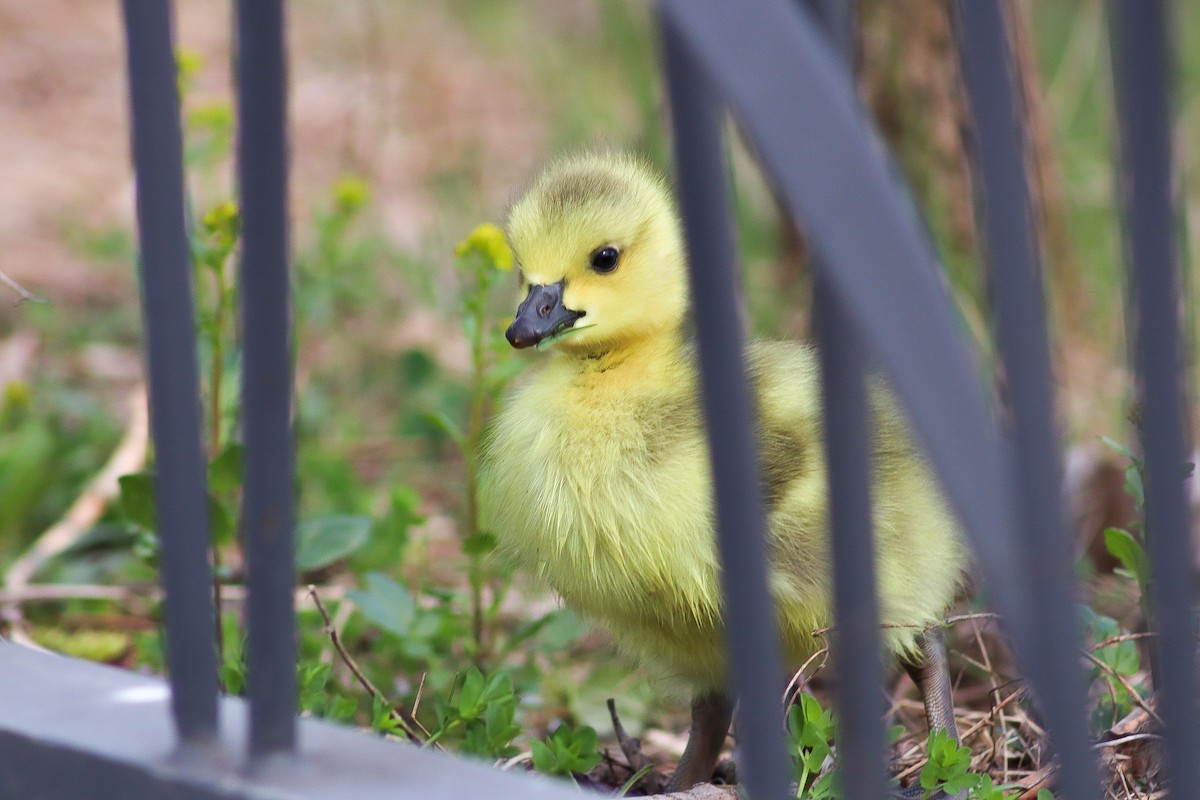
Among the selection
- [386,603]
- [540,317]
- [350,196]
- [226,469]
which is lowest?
[386,603]

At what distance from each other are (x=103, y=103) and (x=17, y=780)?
5.78m

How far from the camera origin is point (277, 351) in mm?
1119

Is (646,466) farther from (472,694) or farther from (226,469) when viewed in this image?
(226,469)

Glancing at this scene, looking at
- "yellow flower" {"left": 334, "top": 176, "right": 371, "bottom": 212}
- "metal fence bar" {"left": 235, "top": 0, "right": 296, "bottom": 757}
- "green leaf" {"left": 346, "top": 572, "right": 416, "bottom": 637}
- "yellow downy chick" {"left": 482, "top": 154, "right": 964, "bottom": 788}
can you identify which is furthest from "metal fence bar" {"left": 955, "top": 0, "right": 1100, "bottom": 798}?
"yellow flower" {"left": 334, "top": 176, "right": 371, "bottom": 212}

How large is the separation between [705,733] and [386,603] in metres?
0.59

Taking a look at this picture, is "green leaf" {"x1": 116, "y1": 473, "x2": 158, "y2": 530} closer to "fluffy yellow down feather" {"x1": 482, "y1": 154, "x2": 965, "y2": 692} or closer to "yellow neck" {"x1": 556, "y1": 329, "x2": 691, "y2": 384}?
"fluffy yellow down feather" {"x1": 482, "y1": 154, "x2": 965, "y2": 692}

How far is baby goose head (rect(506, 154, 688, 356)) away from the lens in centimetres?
218

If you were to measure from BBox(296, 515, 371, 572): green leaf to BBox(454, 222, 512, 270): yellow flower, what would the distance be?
501mm

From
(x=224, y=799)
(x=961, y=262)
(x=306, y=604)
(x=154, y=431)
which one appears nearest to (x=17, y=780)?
(x=224, y=799)

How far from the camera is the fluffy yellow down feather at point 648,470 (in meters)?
1.93

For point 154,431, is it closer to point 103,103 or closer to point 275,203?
point 275,203

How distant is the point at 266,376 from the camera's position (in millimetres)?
1118

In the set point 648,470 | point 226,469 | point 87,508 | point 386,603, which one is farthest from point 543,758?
point 87,508

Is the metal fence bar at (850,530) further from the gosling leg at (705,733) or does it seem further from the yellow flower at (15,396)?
the yellow flower at (15,396)
